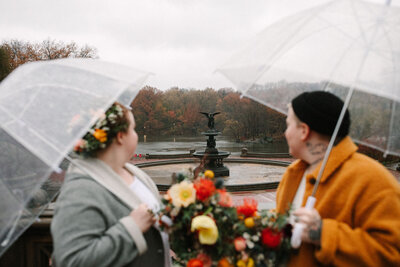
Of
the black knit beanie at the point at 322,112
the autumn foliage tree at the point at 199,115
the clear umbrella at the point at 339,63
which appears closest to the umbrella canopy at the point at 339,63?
the clear umbrella at the point at 339,63

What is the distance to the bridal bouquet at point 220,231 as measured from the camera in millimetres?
1565

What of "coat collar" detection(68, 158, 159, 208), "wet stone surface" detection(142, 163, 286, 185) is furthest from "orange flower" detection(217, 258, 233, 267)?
"wet stone surface" detection(142, 163, 286, 185)

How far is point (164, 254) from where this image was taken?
200 cm

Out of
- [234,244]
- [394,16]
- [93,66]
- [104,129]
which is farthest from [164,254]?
[394,16]

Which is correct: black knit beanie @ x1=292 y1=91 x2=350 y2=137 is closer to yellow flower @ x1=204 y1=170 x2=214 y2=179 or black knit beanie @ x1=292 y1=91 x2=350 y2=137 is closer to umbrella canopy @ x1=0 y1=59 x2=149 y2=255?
yellow flower @ x1=204 y1=170 x2=214 y2=179

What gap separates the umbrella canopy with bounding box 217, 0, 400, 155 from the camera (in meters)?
1.71

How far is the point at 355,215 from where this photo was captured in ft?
5.24

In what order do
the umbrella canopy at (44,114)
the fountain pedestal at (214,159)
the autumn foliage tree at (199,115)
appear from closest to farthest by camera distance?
the umbrella canopy at (44,114)
the fountain pedestal at (214,159)
the autumn foliage tree at (199,115)

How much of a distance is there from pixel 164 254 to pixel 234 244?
25.2 inches

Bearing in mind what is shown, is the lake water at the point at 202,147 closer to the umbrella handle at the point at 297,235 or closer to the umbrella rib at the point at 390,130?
the umbrella rib at the point at 390,130

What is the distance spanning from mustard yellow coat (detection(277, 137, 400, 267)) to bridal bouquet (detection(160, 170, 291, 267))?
8.3 inches

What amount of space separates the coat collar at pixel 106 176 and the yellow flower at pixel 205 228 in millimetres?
485

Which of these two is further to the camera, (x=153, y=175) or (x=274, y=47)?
(x=153, y=175)

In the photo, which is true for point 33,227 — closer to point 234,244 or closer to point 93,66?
point 93,66
